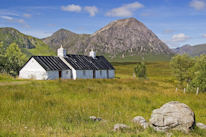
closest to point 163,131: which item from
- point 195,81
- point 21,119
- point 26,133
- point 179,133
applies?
point 179,133

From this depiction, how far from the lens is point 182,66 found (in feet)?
166

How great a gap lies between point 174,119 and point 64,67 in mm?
44132

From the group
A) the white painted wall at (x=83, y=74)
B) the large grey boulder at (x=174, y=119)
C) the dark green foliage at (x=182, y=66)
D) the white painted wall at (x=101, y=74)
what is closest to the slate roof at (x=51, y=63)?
the white painted wall at (x=83, y=74)

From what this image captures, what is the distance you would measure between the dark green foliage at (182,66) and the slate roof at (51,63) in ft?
86.6

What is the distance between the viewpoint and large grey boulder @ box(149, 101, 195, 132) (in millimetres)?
9039

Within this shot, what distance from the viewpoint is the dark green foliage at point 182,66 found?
163 ft

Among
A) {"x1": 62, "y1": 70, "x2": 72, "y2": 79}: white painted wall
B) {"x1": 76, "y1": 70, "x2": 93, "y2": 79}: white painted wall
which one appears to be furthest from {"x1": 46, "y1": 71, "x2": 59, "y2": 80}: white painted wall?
{"x1": 76, "y1": 70, "x2": 93, "y2": 79}: white painted wall

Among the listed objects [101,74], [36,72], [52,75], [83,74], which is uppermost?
[36,72]

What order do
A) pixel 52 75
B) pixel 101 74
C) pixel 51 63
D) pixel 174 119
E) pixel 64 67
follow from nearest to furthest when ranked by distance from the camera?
pixel 174 119 → pixel 52 75 → pixel 51 63 → pixel 64 67 → pixel 101 74

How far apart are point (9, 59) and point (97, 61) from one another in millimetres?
23977

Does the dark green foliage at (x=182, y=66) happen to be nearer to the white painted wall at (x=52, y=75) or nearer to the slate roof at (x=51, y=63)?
the slate roof at (x=51, y=63)

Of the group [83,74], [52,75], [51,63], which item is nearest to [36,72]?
[52,75]

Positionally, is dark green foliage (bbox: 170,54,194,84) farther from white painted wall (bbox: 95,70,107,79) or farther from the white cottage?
the white cottage

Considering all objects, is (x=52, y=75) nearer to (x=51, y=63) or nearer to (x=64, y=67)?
(x=51, y=63)
